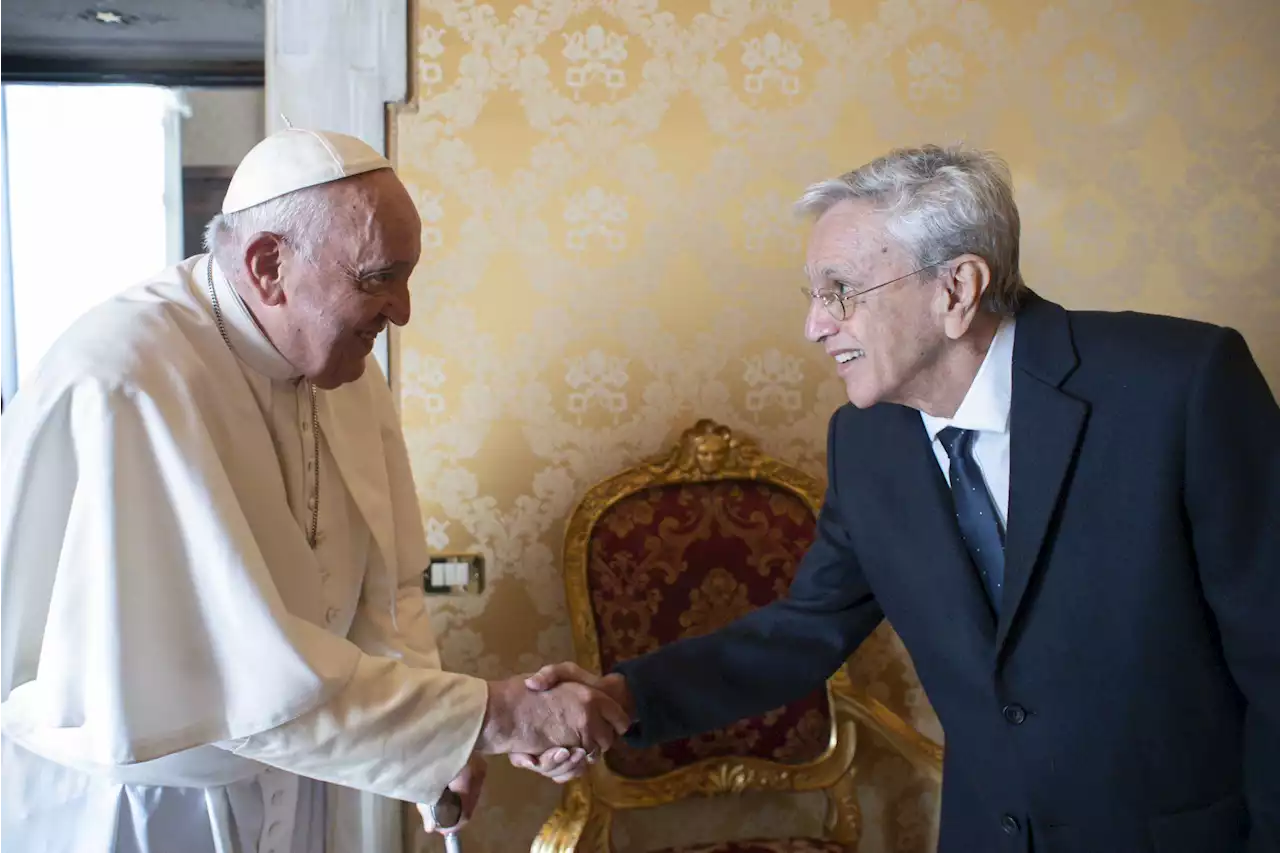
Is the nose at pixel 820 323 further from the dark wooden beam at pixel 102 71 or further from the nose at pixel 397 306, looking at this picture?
the dark wooden beam at pixel 102 71

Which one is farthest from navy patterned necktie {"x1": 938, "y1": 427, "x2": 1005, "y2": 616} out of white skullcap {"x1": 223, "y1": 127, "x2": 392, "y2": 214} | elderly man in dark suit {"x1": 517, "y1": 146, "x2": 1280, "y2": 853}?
white skullcap {"x1": 223, "y1": 127, "x2": 392, "y2": 214}

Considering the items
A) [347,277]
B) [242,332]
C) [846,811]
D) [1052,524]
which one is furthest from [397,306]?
[846,811]

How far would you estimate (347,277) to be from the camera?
1.64 metres

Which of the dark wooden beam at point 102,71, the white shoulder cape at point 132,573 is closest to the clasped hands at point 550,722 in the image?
the white shoulder cape at point 132,573

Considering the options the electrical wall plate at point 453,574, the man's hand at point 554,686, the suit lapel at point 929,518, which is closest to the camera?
the suit lapel at point 929,518

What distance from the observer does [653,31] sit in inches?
99.2

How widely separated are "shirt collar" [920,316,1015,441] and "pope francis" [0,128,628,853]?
0.80 metres

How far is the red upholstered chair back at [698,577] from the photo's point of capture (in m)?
2.41

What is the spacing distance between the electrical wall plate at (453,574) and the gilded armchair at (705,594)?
26 centimetres

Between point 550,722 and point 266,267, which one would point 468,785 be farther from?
point 266,267

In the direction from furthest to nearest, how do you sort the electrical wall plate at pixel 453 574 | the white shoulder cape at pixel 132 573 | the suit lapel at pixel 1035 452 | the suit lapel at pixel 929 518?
the electrical wall plate at pixel 453 574, the suit lapel at pixel 929 518, the suit lapel at pixel 1035 452, the white shoulder cape at pixel 132 573

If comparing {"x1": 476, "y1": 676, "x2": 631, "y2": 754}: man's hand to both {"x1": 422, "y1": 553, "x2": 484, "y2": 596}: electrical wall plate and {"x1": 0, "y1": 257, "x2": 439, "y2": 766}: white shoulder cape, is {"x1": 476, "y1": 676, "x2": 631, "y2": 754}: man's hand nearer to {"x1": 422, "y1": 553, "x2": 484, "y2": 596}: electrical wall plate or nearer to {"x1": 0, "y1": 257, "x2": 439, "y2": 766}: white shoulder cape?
{"x1": 0, "y1": 257, "x2": 439, "y2": 766}: white shoulder cape

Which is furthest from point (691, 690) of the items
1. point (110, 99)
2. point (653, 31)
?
point (110, 99)

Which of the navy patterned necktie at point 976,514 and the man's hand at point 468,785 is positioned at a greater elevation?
the navy patterned necktie at point 976,514
